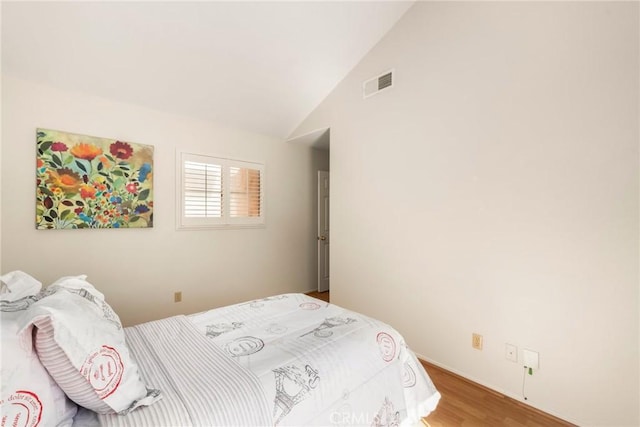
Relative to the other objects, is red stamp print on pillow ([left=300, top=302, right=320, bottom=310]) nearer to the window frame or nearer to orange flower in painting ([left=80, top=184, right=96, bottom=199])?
the window frame

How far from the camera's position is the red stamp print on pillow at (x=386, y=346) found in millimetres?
1480

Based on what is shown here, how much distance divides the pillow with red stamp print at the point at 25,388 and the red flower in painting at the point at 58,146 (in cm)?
206

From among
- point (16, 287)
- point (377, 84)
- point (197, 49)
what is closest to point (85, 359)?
point (16, 287)

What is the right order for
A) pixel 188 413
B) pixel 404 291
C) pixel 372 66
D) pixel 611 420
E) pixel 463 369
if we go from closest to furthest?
pixel 188 413, pixel 611 420, pixel 463 369, pixel 404 291, pixel 372 66

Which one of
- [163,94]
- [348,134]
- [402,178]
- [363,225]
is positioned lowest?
[363,225]

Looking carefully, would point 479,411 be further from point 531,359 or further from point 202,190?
point 202,190

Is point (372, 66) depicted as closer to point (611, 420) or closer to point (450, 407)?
point (450, 407)

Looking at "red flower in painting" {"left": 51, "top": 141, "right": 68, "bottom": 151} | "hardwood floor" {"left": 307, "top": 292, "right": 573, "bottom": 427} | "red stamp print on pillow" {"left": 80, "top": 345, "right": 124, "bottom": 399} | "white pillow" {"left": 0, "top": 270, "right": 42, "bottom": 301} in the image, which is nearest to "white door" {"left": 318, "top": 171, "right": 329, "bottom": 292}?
"hardwood floor" {"left": 307, "top": 292, "right": 573, "bottom": 427}

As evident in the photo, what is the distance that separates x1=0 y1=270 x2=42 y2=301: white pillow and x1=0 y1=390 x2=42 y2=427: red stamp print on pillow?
535 mm

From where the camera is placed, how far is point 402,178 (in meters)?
2.67

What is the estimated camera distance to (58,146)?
7.84 feet

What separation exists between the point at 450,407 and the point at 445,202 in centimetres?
146

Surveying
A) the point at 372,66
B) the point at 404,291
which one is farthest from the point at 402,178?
the point at 372,66

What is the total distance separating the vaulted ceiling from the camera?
2.08 meters
